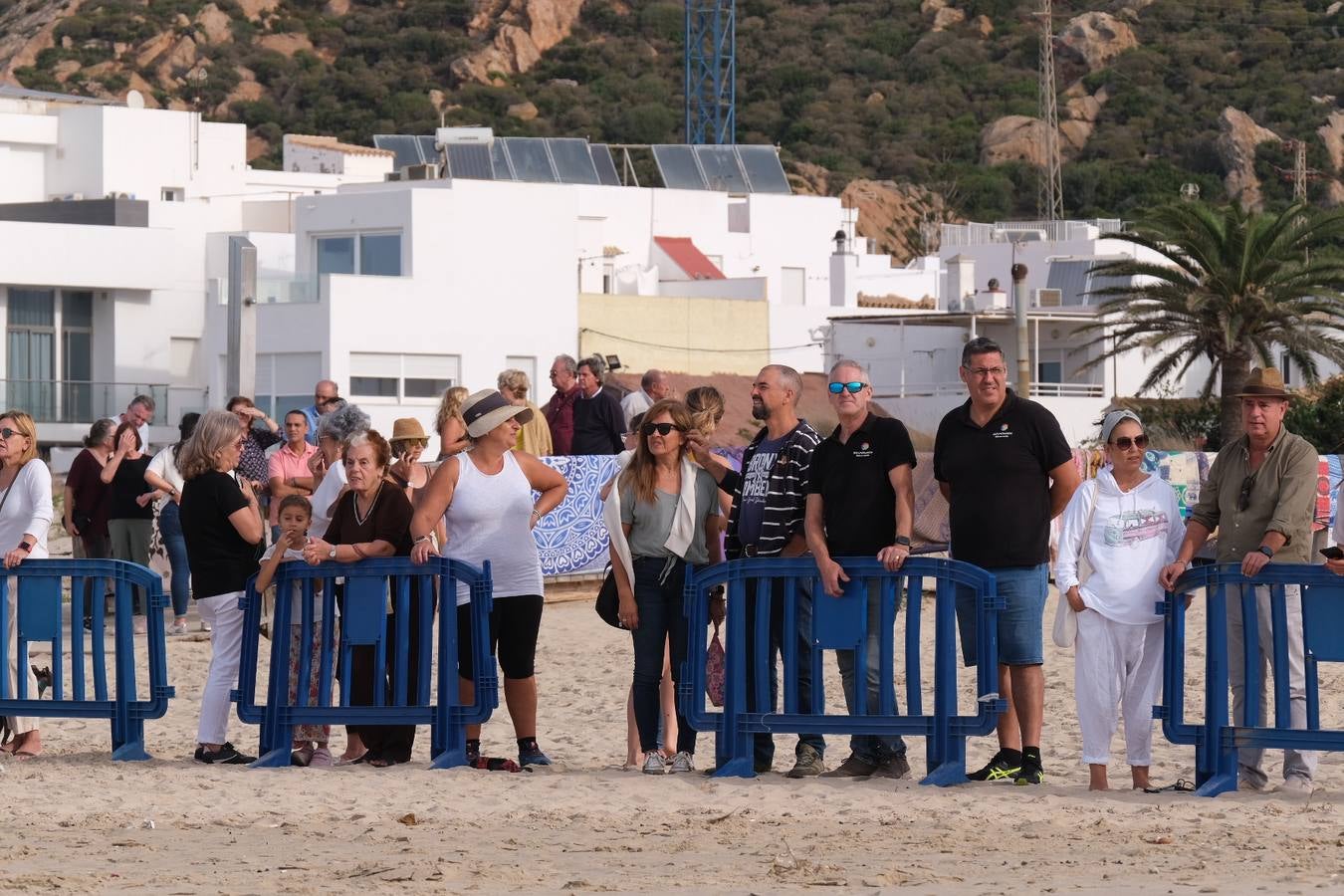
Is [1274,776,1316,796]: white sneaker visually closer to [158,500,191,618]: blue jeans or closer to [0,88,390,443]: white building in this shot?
[158,500,191,618]: blue jeans

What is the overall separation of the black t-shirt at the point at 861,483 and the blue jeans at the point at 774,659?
1.06 feet

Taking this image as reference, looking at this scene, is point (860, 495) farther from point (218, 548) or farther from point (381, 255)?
point (381, 255)

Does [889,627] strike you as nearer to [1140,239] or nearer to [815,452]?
[815,452]

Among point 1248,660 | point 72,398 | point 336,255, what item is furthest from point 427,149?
point 1248,660

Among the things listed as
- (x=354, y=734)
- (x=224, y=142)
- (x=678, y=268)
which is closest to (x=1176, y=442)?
(x=678, y=268)

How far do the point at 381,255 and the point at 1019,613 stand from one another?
Answer: 39.2 m

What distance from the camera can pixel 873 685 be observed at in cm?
986

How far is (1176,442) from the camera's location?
140ft

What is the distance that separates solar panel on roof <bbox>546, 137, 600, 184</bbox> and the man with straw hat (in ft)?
161

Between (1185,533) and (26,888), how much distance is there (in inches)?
193

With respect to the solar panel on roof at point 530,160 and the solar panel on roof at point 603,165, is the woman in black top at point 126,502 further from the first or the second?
the solar panel on roof at point 603,165

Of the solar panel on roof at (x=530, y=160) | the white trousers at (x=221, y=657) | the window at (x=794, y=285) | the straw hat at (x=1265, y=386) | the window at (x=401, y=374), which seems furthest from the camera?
the window at (x=794, y=285)

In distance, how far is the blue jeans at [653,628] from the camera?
10.2m

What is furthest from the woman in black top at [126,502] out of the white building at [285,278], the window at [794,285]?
the window at [794,285]
